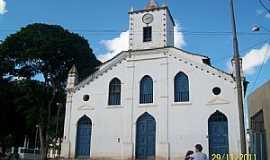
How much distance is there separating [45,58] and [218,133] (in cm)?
1823

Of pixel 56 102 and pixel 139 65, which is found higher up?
pixel 139 65

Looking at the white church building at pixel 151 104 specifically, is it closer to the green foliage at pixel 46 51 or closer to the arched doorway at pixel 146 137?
the arched doorway at pixel 146 137

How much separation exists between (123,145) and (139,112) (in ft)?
9.22

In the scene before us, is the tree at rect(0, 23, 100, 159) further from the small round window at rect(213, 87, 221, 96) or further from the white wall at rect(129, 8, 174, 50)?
the small round window at rect(213, 87, 221, 96)

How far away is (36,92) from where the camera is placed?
3562 centimetres

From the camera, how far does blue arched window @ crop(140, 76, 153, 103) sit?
95.1 feet

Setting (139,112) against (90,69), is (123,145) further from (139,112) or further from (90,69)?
(90,69)

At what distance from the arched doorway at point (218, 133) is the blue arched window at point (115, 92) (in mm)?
7552

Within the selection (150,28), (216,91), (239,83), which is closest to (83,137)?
(150,28)

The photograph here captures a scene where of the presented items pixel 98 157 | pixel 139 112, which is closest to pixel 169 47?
pixel 139 112

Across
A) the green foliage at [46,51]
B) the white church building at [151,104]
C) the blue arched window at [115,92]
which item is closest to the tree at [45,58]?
the green foliage at [46,51]

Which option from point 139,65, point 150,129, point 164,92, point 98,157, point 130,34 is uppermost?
point 130,34

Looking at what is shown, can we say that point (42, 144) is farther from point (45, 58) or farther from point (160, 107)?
point (160, 107)

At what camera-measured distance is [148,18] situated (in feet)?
103
